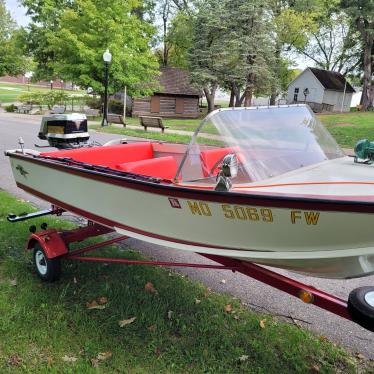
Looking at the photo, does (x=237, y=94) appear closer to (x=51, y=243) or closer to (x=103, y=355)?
(x=51, y=243)

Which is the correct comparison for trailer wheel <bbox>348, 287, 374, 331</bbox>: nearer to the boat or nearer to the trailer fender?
the boat

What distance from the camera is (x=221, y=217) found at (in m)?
2.93

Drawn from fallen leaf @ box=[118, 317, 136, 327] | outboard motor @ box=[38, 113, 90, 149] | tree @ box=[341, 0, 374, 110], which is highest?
tree @ box=[341, 0, 374, 110]

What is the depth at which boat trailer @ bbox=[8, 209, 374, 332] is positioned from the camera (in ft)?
8.71

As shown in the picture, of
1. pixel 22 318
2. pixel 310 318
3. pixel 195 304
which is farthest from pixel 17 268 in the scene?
pixel 310 318

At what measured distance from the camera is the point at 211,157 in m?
3.78

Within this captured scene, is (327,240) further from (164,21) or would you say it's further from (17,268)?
(164,21)

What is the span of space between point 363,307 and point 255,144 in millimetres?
1406

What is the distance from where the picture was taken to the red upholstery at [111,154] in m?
4.55

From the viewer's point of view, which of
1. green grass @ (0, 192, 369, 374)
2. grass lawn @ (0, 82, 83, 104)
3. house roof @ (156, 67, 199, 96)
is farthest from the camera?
grass lawn @ (0, 82, 83, 104)

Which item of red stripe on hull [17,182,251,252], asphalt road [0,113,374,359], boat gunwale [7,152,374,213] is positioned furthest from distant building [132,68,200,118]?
boat gunwale [7,152,374,213]

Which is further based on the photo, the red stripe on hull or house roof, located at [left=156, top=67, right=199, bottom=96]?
house roof, located at [left=156, top=67, right=199, bottom=96]

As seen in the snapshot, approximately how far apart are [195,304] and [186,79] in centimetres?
3416

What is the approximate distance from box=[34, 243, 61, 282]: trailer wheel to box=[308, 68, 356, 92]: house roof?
46.9 metres
